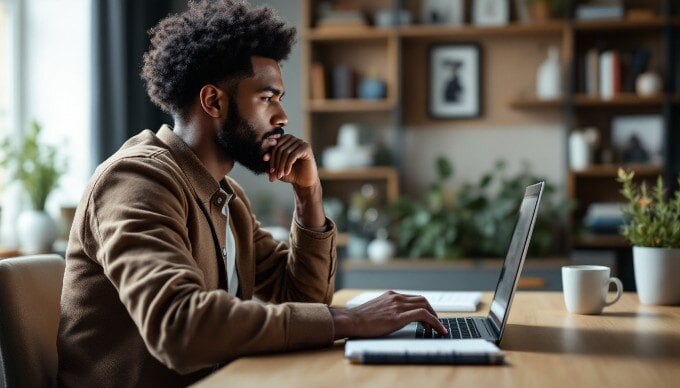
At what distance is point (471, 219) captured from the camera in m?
4.14

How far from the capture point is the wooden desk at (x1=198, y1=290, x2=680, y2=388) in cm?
107

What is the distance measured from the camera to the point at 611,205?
4.18m

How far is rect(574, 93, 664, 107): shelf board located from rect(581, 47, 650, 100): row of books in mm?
31

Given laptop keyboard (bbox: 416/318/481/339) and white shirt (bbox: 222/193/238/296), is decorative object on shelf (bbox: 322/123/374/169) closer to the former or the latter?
white shirt (bbox: 222/193/238/296)

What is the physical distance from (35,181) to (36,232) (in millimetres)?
239

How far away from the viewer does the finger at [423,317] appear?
52.8 inches

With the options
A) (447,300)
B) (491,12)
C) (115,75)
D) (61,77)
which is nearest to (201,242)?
(447,300)

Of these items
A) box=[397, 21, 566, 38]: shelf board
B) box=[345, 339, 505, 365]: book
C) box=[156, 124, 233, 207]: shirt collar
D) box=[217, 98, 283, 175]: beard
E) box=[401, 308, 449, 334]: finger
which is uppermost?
box=[397, 21, 566, 38]: shelf board

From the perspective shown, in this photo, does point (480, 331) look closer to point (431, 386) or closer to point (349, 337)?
point (349, 337)

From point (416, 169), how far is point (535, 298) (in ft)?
8.52

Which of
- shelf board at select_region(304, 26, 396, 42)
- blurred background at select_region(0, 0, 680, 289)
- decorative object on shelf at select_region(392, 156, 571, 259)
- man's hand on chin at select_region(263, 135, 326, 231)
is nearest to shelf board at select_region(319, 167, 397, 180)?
blurred background at select_region(0, 0, 680, 289)

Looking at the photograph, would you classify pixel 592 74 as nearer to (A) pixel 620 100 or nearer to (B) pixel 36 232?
(A) pixel 620 100

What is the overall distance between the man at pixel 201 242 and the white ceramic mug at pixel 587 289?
46 centimetres

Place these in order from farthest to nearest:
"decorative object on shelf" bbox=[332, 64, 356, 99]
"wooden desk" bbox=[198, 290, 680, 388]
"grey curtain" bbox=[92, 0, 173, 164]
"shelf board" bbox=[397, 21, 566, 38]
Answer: "decorative object on shelf" bbox=[332, 64, 356, 99]
"shelf board" bbox=[397, 21, 566, 38]
"grey curtain" bbox=[92, 0, 173, 164]
"wooden desk" bbox=[198, 290, 680, 388]
